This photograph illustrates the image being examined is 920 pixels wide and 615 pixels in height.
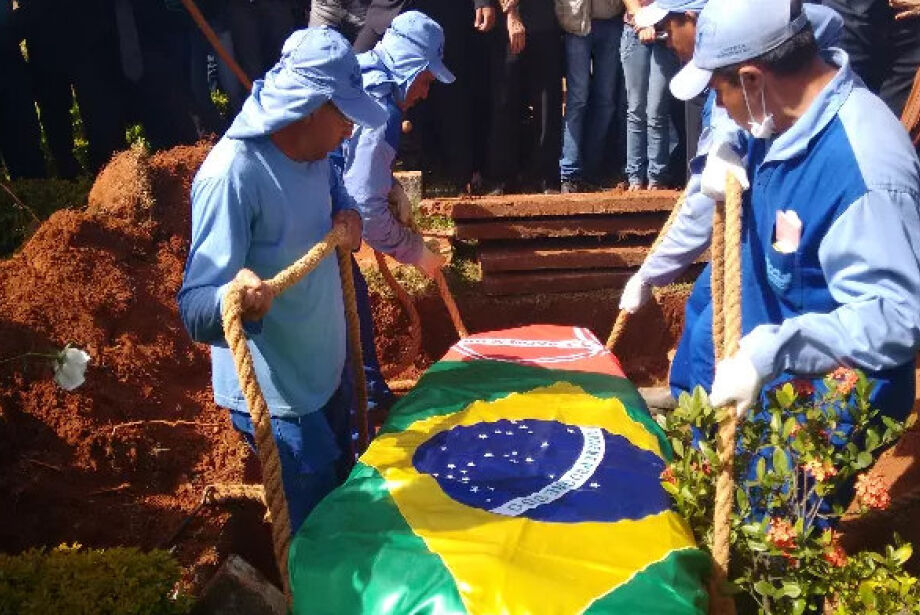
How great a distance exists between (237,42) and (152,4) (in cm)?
64

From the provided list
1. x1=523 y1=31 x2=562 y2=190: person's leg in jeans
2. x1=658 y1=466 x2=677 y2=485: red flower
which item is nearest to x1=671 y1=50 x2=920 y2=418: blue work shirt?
x1=658 y1=466 x2=677 y2=485: red flower

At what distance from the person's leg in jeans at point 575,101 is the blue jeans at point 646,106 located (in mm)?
268

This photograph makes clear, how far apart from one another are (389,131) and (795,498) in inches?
99.8

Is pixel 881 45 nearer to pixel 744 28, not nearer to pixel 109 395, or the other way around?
pixel 744 28

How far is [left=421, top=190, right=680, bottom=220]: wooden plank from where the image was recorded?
5562mm

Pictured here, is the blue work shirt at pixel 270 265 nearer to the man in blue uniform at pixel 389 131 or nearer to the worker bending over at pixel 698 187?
the man in blue uniform at pixel 389 131

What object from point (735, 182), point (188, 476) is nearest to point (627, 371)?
point (188, 476)

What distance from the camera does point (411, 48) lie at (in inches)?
162

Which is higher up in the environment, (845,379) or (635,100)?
(635,100)

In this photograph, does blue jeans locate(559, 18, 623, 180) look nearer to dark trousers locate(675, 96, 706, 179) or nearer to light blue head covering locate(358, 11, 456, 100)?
dark trousers locate(675, 96, 706, 179)

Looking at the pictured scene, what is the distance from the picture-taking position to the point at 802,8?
2.52 m

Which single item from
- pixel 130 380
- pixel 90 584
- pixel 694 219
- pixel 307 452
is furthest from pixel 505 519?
pixel 130 380

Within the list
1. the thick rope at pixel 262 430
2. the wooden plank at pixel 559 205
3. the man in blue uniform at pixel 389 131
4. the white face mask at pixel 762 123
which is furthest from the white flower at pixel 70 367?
the wooden plank at pixel 559 205

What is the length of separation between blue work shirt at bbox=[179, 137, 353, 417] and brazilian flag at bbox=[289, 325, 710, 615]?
0.38 metres
